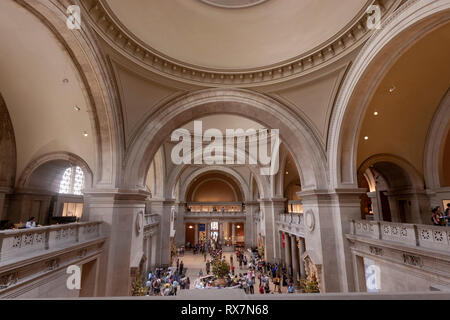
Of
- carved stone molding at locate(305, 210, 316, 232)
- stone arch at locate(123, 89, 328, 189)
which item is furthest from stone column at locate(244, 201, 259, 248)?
stone arch at locate(123, 89, 328, 189)

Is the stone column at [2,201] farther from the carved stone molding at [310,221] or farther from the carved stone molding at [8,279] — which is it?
the carved stone molding at [310,221]

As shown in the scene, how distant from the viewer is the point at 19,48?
671 centimetres

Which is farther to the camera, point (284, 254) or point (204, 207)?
point (204, 207)

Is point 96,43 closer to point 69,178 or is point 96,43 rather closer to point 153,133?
point 153,133

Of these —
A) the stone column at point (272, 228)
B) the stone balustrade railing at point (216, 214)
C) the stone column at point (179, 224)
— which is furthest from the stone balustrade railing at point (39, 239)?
the stone balustrade railing at point (216, 214)

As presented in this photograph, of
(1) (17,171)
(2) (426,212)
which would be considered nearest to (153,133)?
(1) (17,171)

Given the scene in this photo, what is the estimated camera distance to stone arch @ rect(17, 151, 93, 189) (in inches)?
372

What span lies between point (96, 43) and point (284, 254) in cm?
1749

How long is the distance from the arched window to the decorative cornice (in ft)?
34.6

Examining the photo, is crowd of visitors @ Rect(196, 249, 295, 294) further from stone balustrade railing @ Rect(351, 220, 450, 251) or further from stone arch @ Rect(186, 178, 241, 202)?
stone arch @ Rect(186, 178, 241, 202)

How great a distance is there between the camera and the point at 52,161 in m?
10.5

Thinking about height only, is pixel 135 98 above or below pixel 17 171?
above

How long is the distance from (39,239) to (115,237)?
138 inches
